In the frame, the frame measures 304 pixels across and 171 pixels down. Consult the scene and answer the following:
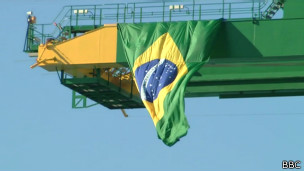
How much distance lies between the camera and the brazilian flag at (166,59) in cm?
5094

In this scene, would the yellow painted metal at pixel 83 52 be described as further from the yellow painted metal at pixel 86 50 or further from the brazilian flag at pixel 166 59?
the brazilian flag at pixel 166 59

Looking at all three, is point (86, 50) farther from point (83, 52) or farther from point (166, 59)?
point (166, 59)

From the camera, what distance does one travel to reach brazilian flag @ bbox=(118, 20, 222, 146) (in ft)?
167

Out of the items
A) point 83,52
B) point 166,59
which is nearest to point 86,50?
point 83,52

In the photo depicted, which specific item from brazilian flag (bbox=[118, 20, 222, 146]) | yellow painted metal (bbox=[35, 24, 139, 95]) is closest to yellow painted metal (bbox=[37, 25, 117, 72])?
yellow painted metal (bbox=[35, 24, 139, 95])

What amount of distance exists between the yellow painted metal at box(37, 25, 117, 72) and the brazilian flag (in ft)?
2.13

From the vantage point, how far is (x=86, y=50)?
53.7 m

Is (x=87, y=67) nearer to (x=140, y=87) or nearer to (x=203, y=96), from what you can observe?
(x=140, y=87)

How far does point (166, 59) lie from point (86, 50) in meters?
3.74

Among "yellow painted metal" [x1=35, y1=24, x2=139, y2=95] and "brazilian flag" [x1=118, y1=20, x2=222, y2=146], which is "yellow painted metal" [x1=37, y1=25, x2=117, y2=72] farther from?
"brazilian flag" [x1=118, y1=20, x2=222, y2=146]

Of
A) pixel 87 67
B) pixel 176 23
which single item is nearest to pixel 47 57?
pixel 87 67

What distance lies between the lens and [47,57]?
5519cm

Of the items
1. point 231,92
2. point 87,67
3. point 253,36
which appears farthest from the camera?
point 231,92

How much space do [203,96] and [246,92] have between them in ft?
7.53
